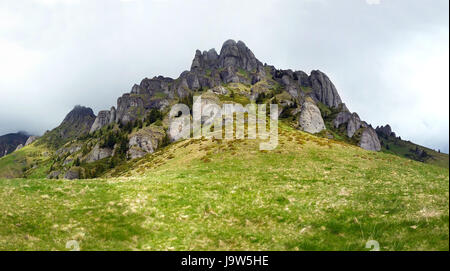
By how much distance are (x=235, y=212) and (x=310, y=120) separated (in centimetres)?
16611

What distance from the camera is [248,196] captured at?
23.1 metres

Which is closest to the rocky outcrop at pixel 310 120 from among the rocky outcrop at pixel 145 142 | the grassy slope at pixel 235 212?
the rocky outcrop at pixel 145 142

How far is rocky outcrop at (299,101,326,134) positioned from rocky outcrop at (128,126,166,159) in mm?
100284

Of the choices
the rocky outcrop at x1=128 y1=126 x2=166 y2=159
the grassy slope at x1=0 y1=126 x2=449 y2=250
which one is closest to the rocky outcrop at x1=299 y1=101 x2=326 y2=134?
the rocky outcrop at x1=128 y1=126 x2=166 y2=159

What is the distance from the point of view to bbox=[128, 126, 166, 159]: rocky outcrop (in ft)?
593

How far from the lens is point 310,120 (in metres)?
174

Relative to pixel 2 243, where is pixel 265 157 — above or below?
above

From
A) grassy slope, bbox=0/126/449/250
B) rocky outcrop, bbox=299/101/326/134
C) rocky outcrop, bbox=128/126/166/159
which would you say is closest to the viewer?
grassy slope, bbox=0/126/449/250

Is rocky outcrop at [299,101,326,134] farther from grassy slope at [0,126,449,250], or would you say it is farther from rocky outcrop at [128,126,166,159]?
grassy slope at [0,126,449,250]

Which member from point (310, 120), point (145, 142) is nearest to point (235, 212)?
point (310, 120)
